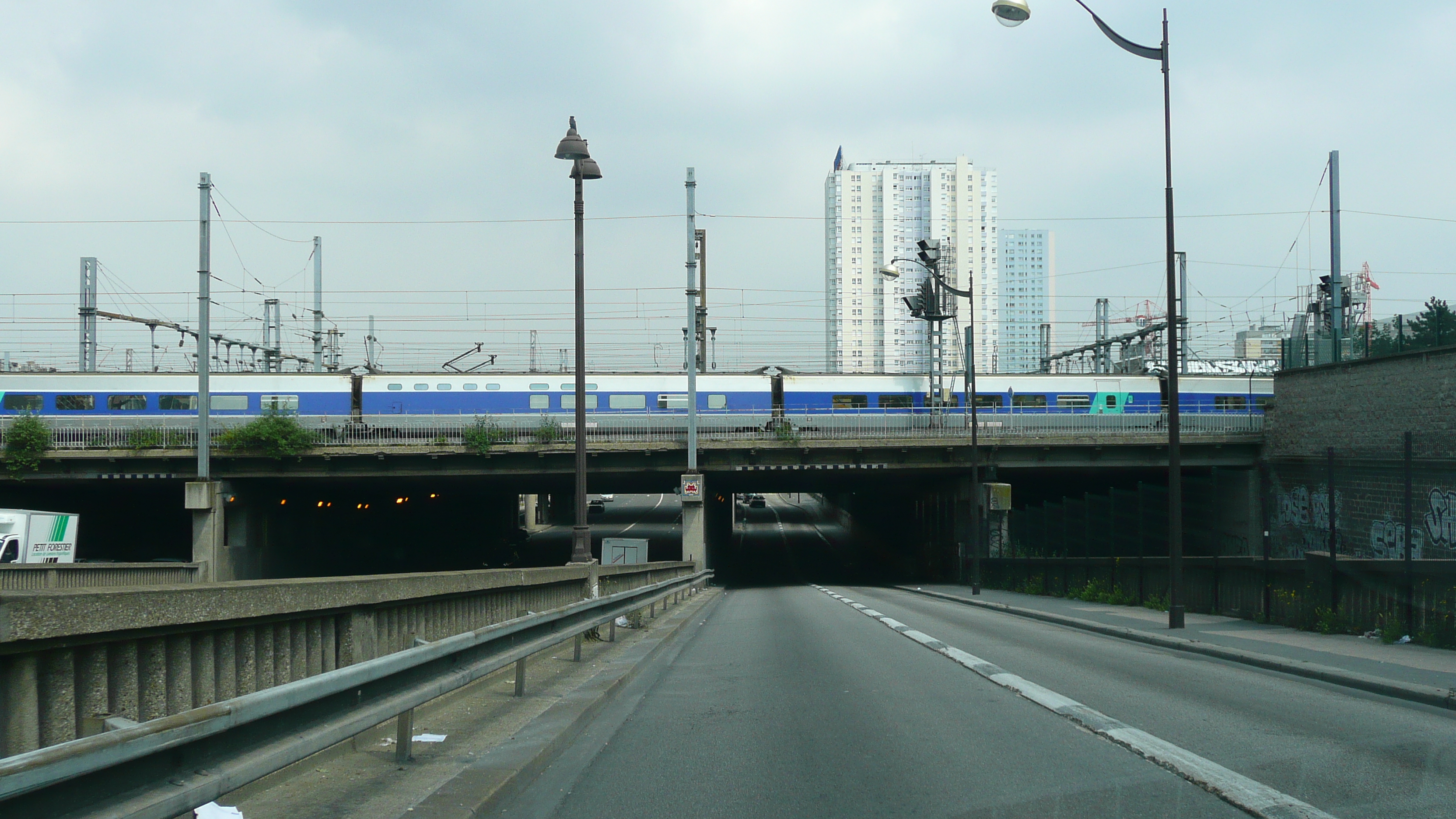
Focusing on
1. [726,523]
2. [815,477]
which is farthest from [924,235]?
[815,477]

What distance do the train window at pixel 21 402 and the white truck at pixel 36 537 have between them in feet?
43.0

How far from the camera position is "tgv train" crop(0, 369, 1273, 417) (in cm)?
4419

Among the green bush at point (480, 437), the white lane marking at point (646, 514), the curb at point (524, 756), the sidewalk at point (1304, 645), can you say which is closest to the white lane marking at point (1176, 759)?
the sidewalk at point (1304, 645)

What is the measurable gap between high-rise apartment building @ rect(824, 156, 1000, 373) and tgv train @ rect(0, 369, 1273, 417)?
116 m

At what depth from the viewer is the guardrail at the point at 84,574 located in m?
20.0

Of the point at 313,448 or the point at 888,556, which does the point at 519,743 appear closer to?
the point at 313,448

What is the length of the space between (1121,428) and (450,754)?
43.3 meters

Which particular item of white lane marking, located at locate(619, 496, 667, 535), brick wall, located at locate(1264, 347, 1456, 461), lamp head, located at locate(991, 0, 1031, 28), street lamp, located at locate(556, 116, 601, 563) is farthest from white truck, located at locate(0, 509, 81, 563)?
white lane marking, located at locate(619, 496, 667, 535)

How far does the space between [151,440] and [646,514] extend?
237ft

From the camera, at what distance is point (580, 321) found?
19.0m

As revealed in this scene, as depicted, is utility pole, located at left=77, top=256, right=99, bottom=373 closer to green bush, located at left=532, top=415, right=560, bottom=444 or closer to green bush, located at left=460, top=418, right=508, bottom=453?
green bush, located at left=460, top=418, right=508, bottom=453

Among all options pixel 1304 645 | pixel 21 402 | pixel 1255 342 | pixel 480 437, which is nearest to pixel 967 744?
pixel 1304 645

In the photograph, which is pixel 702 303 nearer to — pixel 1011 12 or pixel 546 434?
pixel 546 434

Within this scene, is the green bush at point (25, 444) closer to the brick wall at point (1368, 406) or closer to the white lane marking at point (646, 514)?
the brick wall at point (1368, 406)
